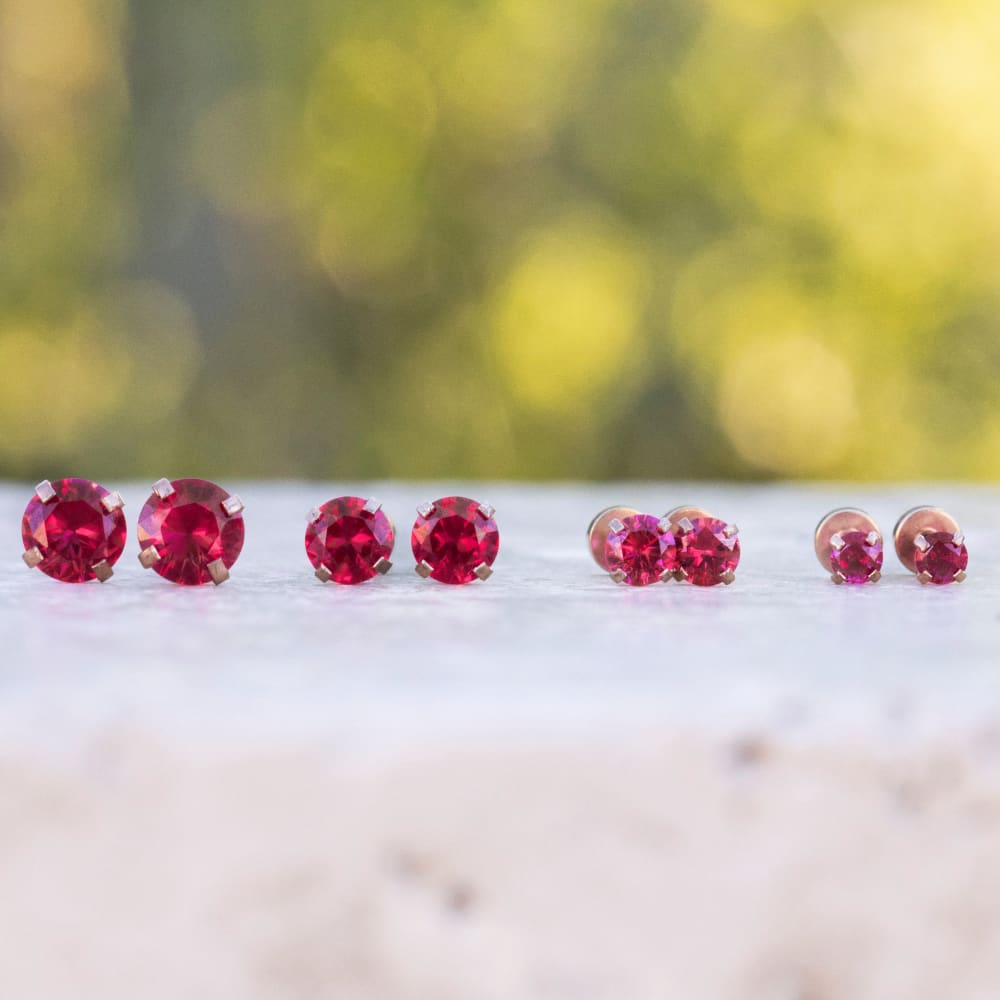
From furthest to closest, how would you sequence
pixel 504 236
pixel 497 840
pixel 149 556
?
pixel 504 236 → pixel 149 556 → pixel 497 840

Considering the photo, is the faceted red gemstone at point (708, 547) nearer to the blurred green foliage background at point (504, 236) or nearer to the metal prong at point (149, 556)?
the metal prong at point (149, 556)

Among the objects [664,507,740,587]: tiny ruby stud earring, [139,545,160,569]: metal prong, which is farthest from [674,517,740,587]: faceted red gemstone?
[139,545,160,569]: metal prong

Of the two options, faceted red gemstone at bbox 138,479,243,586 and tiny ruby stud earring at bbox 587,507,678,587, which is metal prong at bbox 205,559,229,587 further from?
tiny ruby stud earring at bbox 587,507,678,587

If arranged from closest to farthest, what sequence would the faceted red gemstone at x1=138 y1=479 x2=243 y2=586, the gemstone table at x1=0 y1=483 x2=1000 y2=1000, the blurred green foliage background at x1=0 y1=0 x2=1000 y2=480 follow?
the gemstone table at x1=0 y1=483 x2=1000 y2=1000
the faceted red gemstone at x1=138 y1=479 x2=243 y2=586
the blurred green foliage background at x1=0 y1=0 x2=1000 y2=480

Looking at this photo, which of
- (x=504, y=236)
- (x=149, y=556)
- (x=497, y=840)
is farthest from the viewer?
(x=504, y=236)

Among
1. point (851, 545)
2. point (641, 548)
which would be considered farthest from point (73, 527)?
point (851, 545)

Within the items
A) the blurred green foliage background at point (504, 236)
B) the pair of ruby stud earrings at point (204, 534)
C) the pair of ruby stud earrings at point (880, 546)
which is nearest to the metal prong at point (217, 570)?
the pair of ruby stud earrings at point (204, 534)

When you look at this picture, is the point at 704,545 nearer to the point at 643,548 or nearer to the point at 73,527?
the point at 643,548

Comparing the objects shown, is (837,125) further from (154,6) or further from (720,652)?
(720,652)
